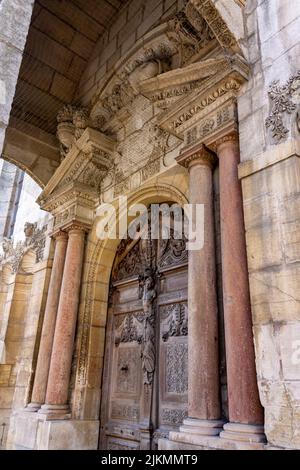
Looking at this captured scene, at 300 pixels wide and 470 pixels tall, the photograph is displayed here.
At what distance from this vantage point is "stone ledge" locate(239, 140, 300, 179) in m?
2.86

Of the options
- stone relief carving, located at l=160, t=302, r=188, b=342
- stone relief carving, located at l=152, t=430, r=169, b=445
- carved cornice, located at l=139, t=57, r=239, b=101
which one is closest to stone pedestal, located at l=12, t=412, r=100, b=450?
stone relief carving, located at l=152, t=430, r=169, b=445

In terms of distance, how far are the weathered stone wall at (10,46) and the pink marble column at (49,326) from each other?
146 inches

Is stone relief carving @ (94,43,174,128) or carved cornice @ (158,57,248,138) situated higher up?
stone relief carving @ (94,43,174,128)

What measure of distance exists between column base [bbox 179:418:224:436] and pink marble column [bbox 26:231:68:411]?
2960 mm

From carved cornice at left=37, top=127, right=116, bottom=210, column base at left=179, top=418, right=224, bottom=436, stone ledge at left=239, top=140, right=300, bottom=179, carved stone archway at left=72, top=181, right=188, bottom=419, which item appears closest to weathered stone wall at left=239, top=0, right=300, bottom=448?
stone ledge at left=239, top=140, right=300, bottom=179

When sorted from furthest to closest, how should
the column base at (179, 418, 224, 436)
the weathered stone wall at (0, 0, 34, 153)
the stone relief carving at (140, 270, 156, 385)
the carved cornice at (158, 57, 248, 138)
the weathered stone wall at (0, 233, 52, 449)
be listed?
1. the weathered stone wall at (0, 233, 52, 449)
2. the stone relief carving at (140, 270, 156, 385)
3. the carved cornice at (158, 57, 248, 138)
4. the column base at (179, 418, 224, 436)
5. the weathered stone wall at (0, 0, 34, 153)

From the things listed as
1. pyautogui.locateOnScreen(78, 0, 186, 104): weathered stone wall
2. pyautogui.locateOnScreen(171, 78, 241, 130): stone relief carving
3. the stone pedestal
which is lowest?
the stone pedestal

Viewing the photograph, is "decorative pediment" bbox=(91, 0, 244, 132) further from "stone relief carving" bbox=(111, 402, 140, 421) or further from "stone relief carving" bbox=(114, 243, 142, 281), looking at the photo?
"stone relief carving" bbox=(111, 402, 140, 421)

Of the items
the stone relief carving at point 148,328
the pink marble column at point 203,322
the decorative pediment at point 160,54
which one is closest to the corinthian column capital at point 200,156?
the pink marble column at point 203,322

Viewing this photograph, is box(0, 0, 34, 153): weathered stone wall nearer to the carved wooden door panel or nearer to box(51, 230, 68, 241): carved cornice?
the carved wooden door panel

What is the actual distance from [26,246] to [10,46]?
5327 mm

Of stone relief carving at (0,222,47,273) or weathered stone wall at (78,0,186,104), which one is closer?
weathered stone wall at (78,0,186,104)

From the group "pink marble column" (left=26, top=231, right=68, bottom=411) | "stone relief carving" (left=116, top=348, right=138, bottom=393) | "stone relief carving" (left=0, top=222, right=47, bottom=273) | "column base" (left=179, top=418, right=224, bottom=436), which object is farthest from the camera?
"stone relief carving" (left=0, top=222, right=47, bottom=273)

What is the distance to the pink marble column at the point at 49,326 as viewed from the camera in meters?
5.25
